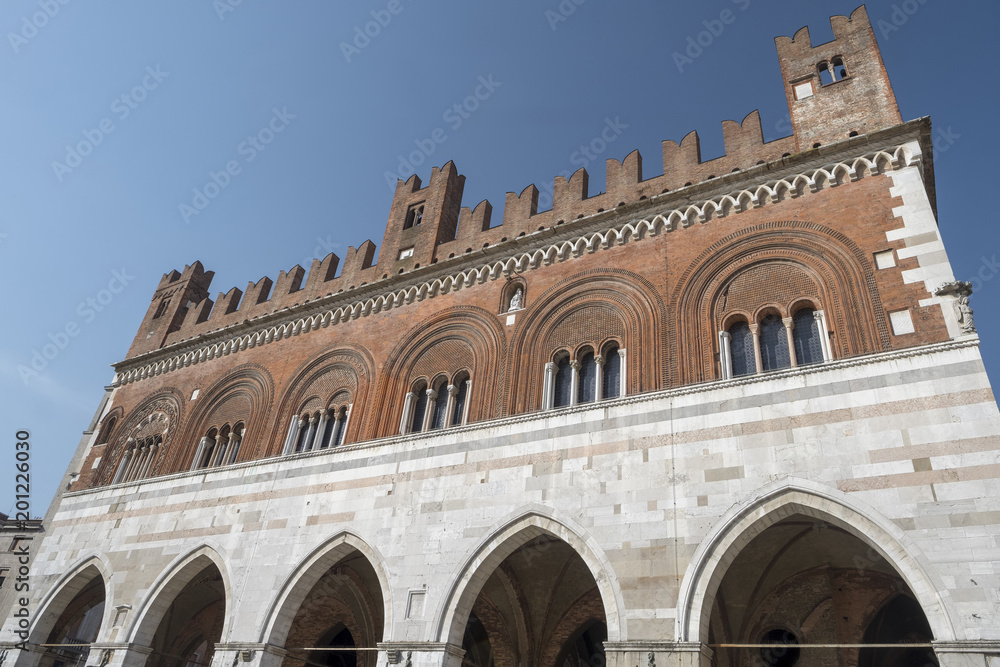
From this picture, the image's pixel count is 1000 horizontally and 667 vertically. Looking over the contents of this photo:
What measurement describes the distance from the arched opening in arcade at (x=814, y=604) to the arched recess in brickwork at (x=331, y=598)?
18.3ft

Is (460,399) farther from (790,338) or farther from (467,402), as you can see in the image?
(790,338)

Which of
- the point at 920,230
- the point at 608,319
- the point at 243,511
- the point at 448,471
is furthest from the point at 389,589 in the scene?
the point at 920,230

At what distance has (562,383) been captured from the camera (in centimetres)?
1107

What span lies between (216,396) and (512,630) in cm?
845

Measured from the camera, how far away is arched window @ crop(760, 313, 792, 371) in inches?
369

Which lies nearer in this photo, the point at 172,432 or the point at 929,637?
the point at 929,637

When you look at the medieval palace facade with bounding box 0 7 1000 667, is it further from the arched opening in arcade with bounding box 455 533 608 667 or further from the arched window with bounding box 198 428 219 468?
the arched window with bounding box 198 428 219 468

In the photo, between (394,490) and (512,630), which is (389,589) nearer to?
(394,490)

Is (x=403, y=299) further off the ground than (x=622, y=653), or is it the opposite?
(x=403, y=299)

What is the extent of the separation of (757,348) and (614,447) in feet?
8.05

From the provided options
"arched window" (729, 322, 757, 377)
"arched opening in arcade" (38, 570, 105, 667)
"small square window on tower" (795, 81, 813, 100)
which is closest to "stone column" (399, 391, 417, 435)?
"arched window" (729, 322, 757, 377)

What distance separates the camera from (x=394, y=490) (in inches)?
422

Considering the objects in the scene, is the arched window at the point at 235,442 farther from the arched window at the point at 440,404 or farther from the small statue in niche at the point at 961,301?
the small statue in niche at the point at 961,301

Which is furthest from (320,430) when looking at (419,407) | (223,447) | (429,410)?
(223,447)
